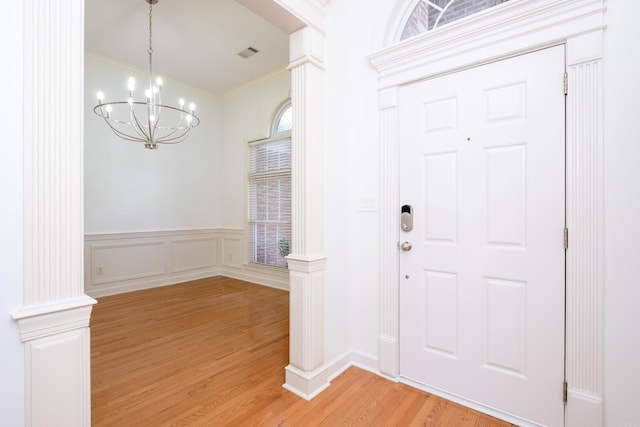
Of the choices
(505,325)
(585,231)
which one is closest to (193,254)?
(505,325)

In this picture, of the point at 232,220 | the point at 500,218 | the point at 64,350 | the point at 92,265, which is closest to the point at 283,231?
the point at 232,220

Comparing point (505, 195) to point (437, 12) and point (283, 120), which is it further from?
point (283, 120)

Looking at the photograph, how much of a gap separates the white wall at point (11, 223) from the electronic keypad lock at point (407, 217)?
190 centimetres

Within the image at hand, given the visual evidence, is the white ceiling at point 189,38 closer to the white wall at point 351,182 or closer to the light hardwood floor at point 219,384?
the white wall at point 351,182

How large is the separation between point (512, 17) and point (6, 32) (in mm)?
2227

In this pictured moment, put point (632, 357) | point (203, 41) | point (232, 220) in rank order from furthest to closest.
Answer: point (232, 220), point (203, 41), point (632, 357)

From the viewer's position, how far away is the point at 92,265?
13.4ft

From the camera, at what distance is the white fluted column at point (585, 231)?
1.46 metres

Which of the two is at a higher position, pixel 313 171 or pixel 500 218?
pixel 313 171

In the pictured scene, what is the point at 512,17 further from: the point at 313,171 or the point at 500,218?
the point at 313,171

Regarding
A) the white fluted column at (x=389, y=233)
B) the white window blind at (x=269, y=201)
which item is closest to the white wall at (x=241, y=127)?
the white window blind at (x=269, y=201)

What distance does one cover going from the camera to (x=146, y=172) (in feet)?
15.2

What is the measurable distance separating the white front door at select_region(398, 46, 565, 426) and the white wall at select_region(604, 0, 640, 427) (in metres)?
0.18

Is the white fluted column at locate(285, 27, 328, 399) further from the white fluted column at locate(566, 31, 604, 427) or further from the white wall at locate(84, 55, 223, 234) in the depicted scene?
the white wall at locate(84, 55, 223, 234)
